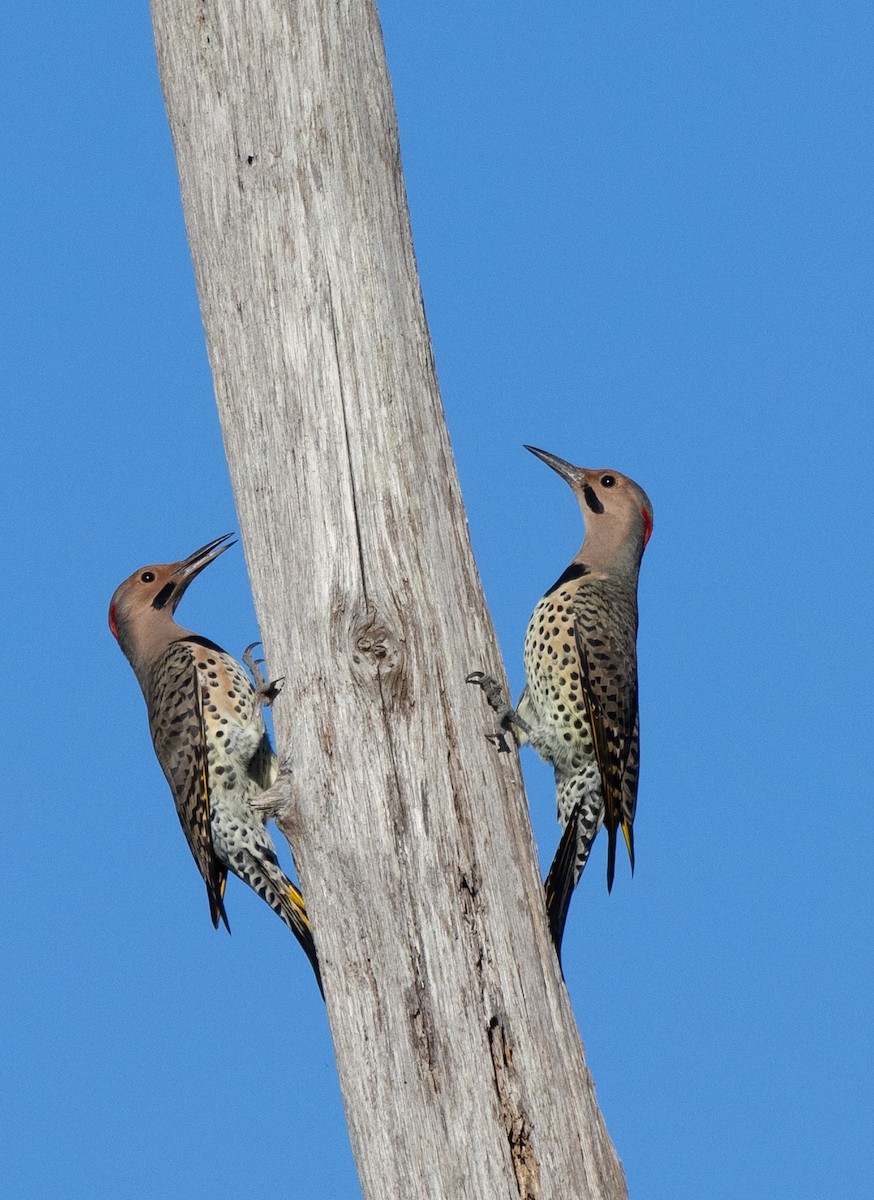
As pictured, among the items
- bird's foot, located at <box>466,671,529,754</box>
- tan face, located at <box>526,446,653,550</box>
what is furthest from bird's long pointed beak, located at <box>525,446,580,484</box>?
bird's foot, located at <box>466,671,529,754</box>

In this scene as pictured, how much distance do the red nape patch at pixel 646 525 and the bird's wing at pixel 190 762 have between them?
78.9 inches

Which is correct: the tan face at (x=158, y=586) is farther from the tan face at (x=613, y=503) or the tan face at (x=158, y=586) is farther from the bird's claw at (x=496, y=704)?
the bird's claw at (x=496, y=704)

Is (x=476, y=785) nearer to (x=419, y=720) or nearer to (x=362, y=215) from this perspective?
(x=419, y=720)

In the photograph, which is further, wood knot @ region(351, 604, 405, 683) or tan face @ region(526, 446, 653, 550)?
tan face @ region(526, 446, 653, 550)

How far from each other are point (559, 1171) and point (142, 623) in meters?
3.25

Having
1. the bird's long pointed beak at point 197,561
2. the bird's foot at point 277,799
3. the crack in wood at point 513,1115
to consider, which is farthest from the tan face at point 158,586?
the crack in wood at point 513,1115

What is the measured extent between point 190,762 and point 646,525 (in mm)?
2206

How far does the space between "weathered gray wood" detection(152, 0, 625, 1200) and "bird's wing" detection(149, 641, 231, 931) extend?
4.92ft

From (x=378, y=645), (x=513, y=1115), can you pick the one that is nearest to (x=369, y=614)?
(x=378, y=645)

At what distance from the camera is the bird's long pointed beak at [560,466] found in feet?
20.2

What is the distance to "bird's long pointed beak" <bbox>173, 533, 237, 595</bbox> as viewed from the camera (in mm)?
5973

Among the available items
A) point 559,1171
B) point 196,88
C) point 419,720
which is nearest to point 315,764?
point 419,720

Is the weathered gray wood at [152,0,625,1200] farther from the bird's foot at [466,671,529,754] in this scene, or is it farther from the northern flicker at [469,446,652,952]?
the northern flicker at [469,446,652,952]

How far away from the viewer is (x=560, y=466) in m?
6.18
